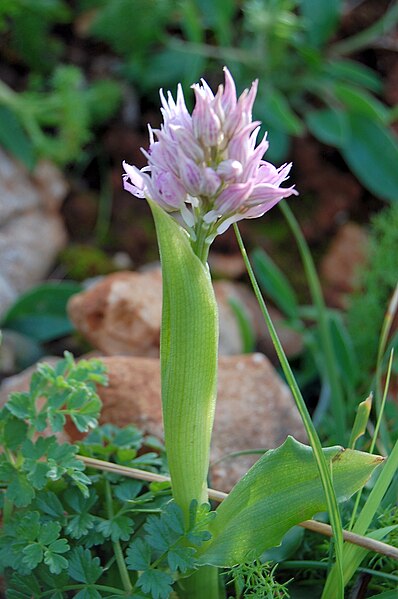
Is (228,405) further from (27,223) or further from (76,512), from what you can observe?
(27,223)

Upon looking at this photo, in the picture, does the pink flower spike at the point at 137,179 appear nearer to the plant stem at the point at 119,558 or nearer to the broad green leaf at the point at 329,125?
the plant stem at the point at 119,558

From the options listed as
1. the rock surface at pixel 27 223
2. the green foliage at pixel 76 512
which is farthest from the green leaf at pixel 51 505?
the rock surface at pixel 27 223

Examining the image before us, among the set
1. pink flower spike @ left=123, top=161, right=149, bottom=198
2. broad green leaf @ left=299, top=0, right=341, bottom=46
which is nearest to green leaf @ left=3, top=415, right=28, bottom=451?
pink flower spike @ left=123, top=161, right=149, bottom=198

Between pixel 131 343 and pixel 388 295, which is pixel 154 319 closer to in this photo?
pixel 131 343

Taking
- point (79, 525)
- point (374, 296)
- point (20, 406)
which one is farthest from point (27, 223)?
point (79, 525)

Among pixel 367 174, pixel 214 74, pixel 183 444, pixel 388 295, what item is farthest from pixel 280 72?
pixel 183 444

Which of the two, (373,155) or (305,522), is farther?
(373,155)

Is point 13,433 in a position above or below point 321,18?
below
